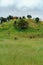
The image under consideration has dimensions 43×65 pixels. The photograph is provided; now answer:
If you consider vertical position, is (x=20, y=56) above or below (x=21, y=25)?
above

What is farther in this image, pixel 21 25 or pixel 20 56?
pixel 21 25

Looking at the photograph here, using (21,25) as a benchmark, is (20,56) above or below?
above

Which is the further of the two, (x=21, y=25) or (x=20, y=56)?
(x=21, y=25)

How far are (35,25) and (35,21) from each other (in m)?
8.17

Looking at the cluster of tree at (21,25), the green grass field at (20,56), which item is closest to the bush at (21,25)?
the cluster of tree at (21,25)

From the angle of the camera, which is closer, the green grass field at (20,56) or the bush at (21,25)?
the green grass field at (20,56)

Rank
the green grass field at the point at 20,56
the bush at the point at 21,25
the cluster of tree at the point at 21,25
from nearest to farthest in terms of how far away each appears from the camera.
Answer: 1. the green grass field at the point at 20,56
2. the cluster of tree at the point at 21,25
3. the bush at the point at 21,25

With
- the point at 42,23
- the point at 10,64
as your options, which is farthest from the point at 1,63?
the point at 42,23

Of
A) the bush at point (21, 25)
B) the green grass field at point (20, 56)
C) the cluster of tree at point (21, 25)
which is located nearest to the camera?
the green grass field at point (20, 56)

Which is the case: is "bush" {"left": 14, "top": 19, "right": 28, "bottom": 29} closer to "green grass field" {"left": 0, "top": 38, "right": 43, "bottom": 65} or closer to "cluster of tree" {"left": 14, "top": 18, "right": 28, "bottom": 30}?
"cluster of tree" {"left": 14, "top": 18, "right": 28, "bottom": 30}

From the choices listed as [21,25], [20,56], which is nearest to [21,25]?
[21,25]

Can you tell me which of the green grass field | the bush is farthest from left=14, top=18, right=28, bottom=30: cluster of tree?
the green grass field

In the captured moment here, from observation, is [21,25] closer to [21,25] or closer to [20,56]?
[21,25]

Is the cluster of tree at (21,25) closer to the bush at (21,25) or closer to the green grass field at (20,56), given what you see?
the bush at (21,25)
